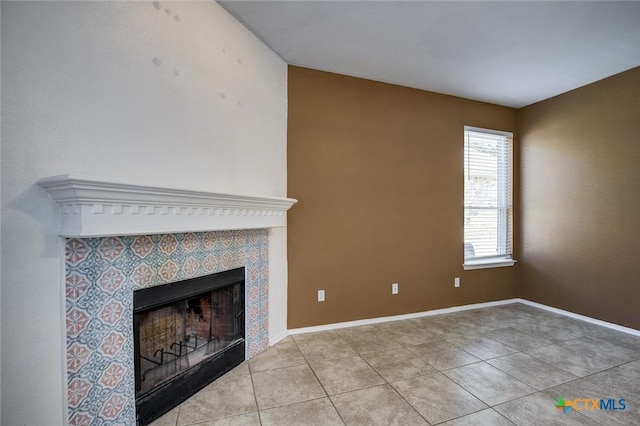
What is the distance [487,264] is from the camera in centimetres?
377

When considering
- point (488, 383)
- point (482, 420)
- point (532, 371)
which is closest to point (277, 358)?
point (482, 420)

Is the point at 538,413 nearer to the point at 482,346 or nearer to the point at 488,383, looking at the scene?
the point at 488,383

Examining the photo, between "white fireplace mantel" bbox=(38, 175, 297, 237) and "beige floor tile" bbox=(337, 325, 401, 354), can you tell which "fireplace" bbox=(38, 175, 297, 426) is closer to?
"white fireplace mantel" bbox=(38, 175, 297, 237)

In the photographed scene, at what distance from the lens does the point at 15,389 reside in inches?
46.3

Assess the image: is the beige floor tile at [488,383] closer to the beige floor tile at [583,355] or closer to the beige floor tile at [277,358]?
the beige floor tile at [583,355]

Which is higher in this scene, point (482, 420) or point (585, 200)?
point (585, 200)

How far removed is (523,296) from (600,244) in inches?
45.8

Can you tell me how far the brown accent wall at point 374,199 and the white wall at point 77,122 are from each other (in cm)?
103

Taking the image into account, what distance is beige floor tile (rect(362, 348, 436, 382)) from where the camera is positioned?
2.16m

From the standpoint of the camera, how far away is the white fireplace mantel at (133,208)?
123 cm

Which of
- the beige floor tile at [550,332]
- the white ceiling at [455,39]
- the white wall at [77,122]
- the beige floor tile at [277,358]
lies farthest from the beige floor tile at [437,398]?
the white ceiling at [455,39]

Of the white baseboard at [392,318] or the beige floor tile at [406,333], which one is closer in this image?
the beige floor tile at [406,333]

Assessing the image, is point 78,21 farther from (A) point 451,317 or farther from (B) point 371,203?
(A) point 451,317

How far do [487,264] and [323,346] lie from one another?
248cm
